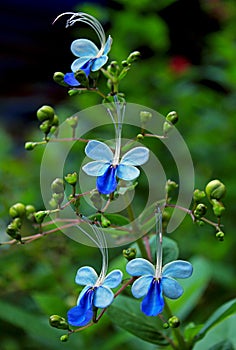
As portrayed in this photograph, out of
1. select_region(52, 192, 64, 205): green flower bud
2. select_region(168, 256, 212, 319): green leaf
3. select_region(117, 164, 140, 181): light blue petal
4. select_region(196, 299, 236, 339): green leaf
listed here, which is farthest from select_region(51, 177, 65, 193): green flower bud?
select_region(168, 256, 212, 319): green leaf

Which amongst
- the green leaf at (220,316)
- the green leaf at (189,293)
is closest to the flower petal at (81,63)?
the green leaf at (220,316)

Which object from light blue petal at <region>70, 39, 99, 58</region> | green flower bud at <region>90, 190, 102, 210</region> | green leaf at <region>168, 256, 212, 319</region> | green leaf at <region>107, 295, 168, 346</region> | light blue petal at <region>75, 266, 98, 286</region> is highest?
light blue petal at <region>70, 39, 99, 58</region>

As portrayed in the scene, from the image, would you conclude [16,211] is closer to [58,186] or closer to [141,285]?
[58,186]

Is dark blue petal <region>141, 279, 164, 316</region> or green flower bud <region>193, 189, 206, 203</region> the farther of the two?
green flower bud <region>193, 189, 206, 203</region>

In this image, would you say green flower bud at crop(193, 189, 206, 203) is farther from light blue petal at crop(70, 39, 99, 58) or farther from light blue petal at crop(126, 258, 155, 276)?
light blue petal at crop(70, 39, 99, 58)

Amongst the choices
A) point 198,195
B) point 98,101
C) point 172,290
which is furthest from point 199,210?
point 98,101

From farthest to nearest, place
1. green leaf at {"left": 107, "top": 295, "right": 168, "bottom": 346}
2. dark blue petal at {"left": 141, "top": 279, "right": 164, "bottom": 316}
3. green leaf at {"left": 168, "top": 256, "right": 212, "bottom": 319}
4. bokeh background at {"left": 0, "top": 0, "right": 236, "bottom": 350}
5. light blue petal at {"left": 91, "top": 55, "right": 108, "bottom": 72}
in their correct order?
bokeh background at {"left": 0, "top": 0, "right": 236, "bottom": 350}, green leaf at {"left": 168, "top": 256, "right": 212, "bottom": 319}, green leaf at {"left": 107, "top": 295, "right": 168, "bottom": 346}, light blue petal at {"left": 91, "top": 55, "right": 108, "bottom": 72}, dark blue petal at {"left": 141, "top": 279, "right": 164, "bottom": 316}
